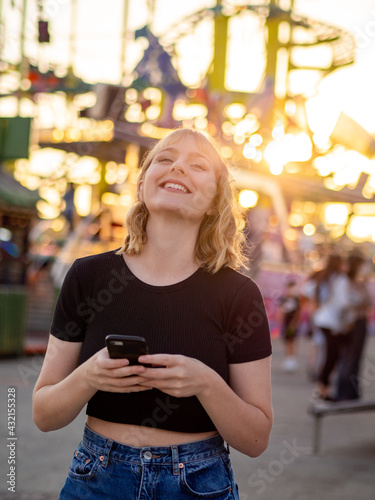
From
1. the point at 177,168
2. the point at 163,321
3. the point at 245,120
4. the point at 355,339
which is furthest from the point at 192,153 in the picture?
the point at 245,120

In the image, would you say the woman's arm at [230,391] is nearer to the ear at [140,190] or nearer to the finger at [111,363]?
the finger at [111,363]

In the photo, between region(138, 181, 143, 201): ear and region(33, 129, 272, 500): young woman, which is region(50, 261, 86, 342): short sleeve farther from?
region(138, 181, 143, 201): ear

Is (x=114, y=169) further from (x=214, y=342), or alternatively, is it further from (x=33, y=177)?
(x=214, y=342)

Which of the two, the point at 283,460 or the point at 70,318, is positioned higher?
the point at 70,318

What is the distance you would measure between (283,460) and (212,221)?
3.68m

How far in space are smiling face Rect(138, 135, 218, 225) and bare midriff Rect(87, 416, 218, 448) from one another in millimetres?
650

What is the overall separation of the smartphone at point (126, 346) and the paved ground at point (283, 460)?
2942mm

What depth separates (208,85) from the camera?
1991cm

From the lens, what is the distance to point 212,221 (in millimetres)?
2072

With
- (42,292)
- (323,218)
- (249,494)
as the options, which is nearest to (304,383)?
(249,494)

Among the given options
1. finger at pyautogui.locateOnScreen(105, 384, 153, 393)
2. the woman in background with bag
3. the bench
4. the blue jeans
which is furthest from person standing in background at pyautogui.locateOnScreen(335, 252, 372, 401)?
finger at pyautogui.locateOnScreen(105, 384, 153, 393)

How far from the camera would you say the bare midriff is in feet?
5.59

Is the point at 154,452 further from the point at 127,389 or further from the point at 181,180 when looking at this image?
the point at 181,180

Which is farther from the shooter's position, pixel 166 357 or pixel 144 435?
pixel 144 435
